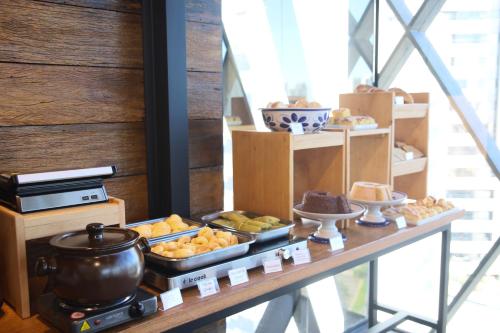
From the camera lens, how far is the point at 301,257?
164 centimetres

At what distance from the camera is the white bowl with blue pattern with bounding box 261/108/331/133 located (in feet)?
6.40

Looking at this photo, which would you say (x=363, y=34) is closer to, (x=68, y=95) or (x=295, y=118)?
(x=295, y=118)

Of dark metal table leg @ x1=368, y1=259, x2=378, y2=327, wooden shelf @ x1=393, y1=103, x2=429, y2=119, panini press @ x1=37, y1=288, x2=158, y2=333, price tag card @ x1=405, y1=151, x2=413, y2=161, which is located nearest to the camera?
panini press @ x1=37, y1=288, x2=158, y2=333

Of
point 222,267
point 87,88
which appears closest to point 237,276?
point 222,267

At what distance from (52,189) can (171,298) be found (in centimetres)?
45

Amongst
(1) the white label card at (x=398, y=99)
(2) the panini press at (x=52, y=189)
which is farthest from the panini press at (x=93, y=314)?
(1) the white label card at (x=398, y=99)

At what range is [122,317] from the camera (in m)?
1.17

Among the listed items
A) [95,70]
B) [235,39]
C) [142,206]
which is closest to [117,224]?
[142,206]

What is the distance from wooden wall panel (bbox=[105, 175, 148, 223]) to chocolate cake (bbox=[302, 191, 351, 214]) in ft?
2.12

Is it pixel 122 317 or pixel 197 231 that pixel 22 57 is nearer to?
pixel 197 231

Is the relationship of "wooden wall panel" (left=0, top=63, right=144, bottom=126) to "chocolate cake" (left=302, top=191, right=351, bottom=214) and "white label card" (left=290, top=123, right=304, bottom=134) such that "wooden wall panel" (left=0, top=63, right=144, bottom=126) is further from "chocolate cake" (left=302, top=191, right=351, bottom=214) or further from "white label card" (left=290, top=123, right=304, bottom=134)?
"chocolate cake" (left=302, top=191, right=351, bottom=214)

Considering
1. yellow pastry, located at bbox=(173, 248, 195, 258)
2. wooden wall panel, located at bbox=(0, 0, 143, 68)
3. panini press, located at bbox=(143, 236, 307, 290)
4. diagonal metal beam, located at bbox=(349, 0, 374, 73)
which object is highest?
diagonal metal beam, located at bbox=(349, 0, 374, 73)

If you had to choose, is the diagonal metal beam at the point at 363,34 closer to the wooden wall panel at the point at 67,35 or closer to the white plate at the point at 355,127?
the white plate at the point at 355,127

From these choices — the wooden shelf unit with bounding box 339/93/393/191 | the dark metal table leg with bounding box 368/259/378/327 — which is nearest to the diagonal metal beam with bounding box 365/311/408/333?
the dark metal table leg with bounding box 368/259/378/327
